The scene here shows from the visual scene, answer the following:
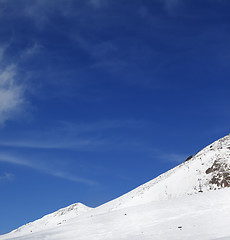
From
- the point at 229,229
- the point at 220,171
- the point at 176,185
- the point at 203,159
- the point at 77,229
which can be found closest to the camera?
the point at 229,229

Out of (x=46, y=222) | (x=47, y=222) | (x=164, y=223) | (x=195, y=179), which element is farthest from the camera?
(x=46, y=222)

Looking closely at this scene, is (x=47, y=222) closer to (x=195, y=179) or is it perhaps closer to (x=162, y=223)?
(x=195, y=179)

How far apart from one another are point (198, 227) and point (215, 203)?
3957mm

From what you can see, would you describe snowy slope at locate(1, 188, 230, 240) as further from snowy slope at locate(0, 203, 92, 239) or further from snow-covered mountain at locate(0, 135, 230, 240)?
snowy slope at locate(0, 203, 92, 239)

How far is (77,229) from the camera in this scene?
17938mm

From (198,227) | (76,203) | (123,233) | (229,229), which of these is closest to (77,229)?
(123,233)

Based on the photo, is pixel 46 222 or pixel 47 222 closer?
pixel 47 222

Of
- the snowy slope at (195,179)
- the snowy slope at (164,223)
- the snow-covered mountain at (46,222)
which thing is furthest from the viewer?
the snow-covered mountain at (46,222)

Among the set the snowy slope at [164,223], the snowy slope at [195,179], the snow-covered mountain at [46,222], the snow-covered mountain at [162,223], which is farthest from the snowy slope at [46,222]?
the snowy slope at [164,223]

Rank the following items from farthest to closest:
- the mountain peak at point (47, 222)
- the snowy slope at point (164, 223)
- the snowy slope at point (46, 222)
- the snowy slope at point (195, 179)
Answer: the mountain peak at point (47, 222), the snowy slope at point (46, 222), the snowy slope at point (195, 179), the snowy slope at point (164, 223)

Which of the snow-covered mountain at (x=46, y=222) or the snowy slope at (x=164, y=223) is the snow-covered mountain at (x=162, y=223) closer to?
the snowy slope at (x=164, y=223)

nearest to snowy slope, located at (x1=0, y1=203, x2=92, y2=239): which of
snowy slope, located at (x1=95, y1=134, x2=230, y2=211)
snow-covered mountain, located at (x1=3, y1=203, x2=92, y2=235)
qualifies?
snow-covered mountain, located at (x1=3, y1=203, x2=92, y2=235)

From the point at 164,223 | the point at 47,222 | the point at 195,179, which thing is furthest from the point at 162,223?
the point at 47,222

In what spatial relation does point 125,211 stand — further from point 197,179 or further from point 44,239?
point 197,179
